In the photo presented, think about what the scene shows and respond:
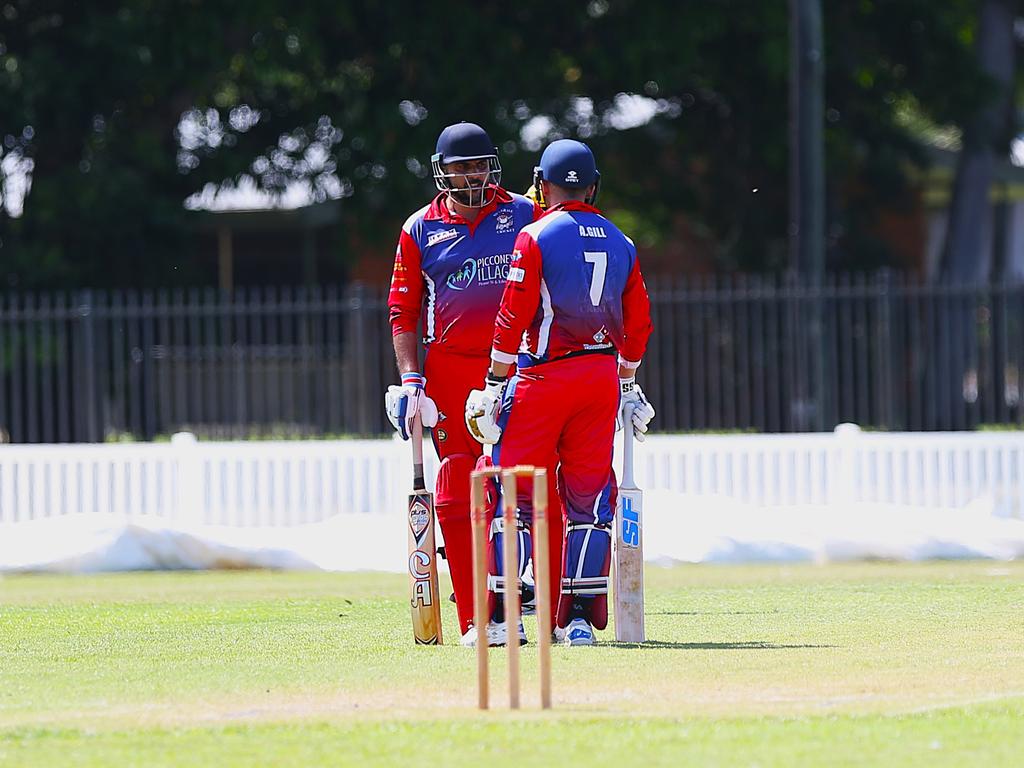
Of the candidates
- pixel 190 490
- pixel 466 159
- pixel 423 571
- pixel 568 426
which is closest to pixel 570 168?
pixel 466 159

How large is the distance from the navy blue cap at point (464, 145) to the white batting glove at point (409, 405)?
934 mm

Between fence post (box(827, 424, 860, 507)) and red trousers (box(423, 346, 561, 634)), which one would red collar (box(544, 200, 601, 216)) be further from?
fence post (box(827, 424, 860, 507))

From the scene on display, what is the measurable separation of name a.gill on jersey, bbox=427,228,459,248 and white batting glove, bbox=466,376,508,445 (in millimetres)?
751

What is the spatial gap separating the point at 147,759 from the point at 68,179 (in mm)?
18887

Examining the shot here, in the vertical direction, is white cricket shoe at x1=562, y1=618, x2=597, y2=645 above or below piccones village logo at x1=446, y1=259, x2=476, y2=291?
below

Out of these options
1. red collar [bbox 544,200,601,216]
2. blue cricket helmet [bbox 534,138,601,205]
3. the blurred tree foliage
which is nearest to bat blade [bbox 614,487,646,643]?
red collar [bbox 544,200,601,216]

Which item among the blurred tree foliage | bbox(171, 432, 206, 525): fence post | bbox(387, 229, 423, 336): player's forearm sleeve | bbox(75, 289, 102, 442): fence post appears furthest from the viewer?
the blurred tree foliage

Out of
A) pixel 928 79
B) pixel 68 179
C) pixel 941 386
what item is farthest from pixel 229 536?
pixel 928 79

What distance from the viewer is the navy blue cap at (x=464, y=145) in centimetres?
795

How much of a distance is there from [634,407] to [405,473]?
571cm

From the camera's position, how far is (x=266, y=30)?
75.9 ft

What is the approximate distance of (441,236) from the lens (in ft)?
26.3

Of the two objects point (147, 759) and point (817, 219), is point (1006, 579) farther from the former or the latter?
point (817, 219)

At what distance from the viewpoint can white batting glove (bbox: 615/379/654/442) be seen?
7.92 meters
